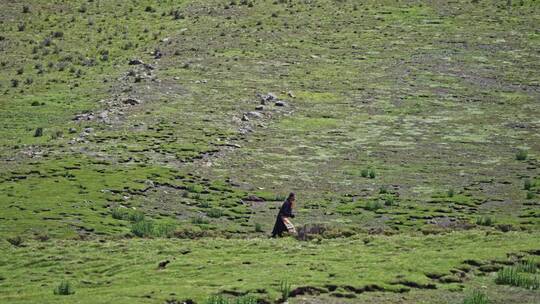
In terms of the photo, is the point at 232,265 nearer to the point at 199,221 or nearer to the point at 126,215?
the point at 199,221

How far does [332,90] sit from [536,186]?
93.8ft

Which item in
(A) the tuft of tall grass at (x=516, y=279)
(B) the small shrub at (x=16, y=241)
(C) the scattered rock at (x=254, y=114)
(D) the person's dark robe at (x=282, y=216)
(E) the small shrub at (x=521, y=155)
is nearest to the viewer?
(A) the tuft of tall grass at (x=516, y=279)

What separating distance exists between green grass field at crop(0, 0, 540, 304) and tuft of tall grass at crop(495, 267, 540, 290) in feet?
0.28

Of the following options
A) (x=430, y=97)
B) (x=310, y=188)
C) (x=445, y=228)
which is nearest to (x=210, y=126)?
(x=310, y=188)

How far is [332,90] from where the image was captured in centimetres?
7750

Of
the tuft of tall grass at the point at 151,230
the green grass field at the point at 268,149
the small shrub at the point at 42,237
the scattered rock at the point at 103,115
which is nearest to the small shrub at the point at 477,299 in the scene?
the green grass field at the point at 268,149

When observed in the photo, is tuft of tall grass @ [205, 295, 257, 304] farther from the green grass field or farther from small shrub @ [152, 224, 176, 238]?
small shrub @ [152, 224, 176, 238]

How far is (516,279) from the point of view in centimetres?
2706

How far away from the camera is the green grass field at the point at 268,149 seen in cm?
2984

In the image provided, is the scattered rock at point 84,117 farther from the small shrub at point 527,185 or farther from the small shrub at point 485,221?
the small shrub at point 485,221

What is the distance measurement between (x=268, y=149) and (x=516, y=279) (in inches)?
1323

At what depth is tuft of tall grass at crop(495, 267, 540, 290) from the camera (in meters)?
26.7

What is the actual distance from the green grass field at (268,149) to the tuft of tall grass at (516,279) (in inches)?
3.3

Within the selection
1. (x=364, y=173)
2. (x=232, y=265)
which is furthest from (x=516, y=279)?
(x=364, y=173)
